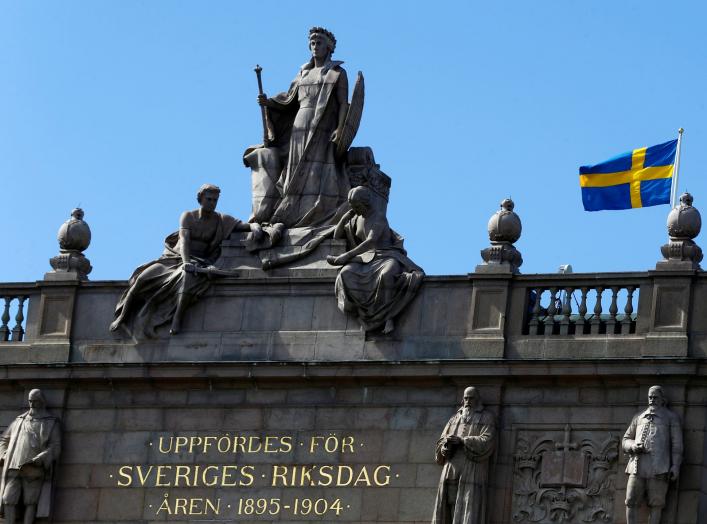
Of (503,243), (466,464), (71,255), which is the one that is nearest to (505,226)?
(503,243)

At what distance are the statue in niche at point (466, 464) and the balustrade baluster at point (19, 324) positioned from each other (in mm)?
6925

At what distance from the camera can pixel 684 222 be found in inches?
1868

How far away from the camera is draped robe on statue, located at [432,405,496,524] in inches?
1855

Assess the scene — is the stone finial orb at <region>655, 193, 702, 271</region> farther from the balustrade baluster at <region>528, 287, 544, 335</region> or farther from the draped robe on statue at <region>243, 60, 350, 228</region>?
the draped robe on statue at <region>243, 60, 350, 228</region>

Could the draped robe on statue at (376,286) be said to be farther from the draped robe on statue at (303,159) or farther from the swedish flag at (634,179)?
the swedish flag at (634,179)

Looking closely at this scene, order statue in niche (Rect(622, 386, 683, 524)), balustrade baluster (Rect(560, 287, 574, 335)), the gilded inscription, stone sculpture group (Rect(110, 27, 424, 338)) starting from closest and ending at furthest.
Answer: statue in niche (Rect(622, 386, 683, 524)) < balustrade baluster (Rect(560, 287, 574, 335)) < the gilded inscription < stone sculpture group (Rect(110, 27, 424, 338))

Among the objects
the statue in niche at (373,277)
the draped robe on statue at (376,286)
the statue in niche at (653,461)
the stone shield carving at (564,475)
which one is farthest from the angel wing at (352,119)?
the statue in niche at (653,461)

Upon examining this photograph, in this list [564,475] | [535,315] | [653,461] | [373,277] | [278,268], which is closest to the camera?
[653,461]

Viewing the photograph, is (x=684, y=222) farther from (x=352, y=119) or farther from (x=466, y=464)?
(x=352, y=119)

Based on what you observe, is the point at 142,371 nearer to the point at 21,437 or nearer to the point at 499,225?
the point at 21,437

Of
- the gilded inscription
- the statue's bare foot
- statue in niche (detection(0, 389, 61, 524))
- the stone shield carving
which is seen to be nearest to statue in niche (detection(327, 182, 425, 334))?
the statue's bare foot

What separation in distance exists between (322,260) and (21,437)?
16.4 feet

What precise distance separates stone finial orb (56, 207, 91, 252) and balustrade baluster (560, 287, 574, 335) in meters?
7.33

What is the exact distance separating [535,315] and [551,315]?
0.28m
